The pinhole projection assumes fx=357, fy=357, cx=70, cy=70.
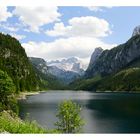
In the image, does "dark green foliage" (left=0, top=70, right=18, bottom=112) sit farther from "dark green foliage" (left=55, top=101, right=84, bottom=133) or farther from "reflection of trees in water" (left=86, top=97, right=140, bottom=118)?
"reflection of trees in water" (left=86, top=97, right=140, bottom=118)

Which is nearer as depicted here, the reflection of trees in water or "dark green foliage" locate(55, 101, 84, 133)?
"dark green foliage" locate(55, 101, 84, 133)

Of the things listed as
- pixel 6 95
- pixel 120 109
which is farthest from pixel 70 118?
pixel 120 109

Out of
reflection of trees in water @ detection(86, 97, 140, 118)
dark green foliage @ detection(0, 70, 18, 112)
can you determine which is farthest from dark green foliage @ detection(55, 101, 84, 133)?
reflection of trees in water @ detection(86, 97, 140, 118)

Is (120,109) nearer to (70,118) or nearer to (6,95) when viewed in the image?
(6,95)

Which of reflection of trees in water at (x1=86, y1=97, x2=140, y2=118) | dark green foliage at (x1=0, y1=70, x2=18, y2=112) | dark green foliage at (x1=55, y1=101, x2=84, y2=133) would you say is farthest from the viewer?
reflection of trees in water at (x1=86, y1=97, x2=140, y2=118)

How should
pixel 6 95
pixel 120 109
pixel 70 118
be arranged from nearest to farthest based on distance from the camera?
pixel 70 118
pixel 6 95
pixel 120 109

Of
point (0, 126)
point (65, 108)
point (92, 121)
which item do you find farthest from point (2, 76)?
point (0, 126)

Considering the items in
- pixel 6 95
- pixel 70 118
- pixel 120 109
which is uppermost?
pixel 6 95

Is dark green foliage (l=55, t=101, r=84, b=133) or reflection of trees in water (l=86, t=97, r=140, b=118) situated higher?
dark green foliage (l=55, t=101, r=84, b=133)

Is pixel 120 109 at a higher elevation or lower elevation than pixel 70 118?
lower

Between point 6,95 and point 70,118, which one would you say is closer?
point 70,118

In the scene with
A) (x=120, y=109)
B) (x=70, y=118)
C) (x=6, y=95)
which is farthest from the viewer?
(x=120, y=109)

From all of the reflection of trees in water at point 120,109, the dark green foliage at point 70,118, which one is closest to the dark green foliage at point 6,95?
the dark green foliage at point 70,118

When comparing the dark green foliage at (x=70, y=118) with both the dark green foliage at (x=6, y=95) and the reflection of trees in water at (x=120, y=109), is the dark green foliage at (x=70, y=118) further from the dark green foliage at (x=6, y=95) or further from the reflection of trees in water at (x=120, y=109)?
the reflection of trees in water at (x=120, y=109)
